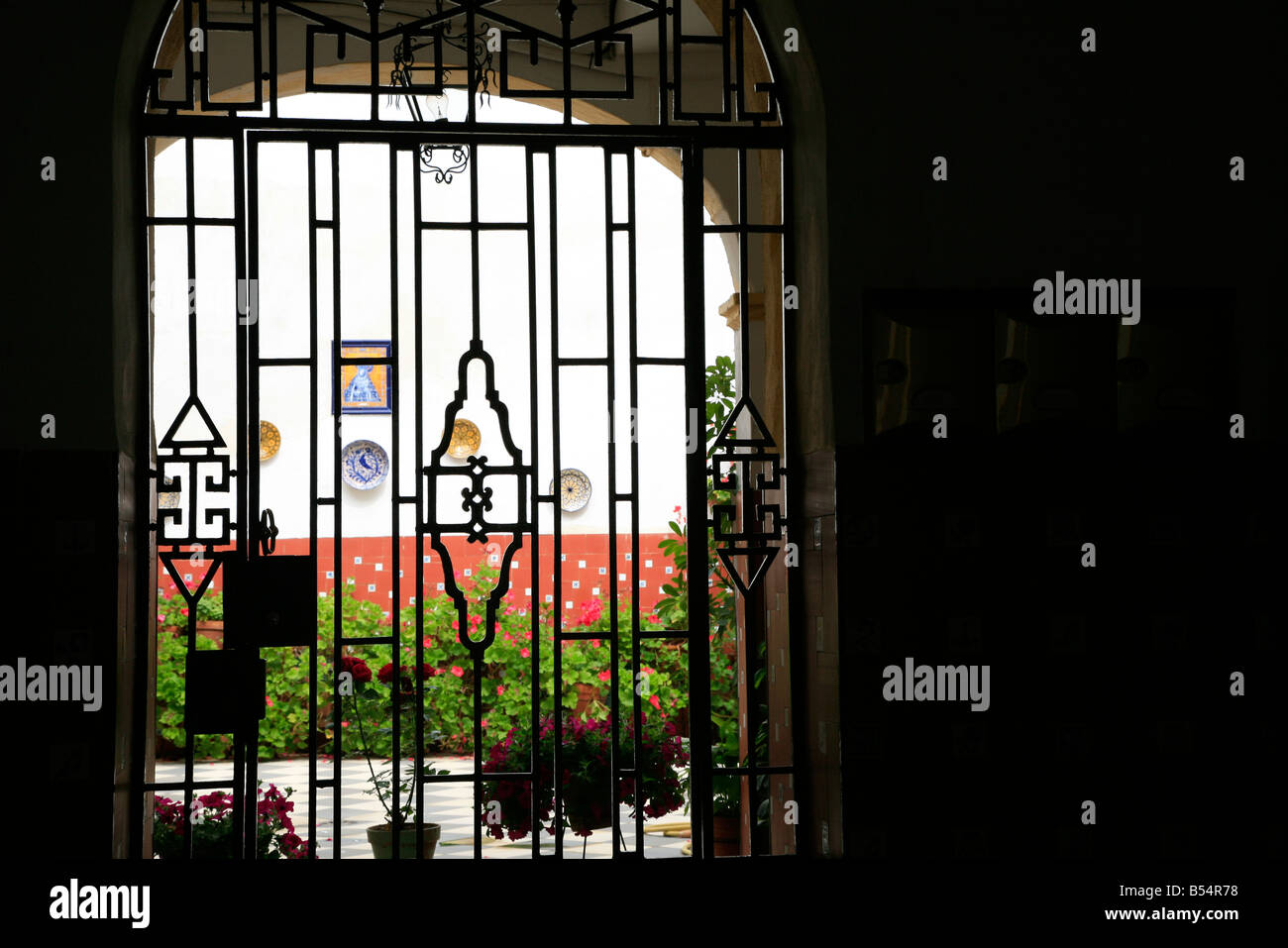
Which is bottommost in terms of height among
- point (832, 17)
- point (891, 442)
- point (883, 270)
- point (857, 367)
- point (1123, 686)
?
point (1123, 686)

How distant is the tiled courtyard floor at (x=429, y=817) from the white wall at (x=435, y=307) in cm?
218

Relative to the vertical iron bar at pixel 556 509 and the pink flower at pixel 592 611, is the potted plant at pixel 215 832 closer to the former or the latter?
the vertical iron bar at pixel 556 509

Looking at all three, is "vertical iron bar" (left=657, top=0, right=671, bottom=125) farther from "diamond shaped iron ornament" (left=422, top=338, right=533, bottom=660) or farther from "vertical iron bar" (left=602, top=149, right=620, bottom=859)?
"diamond shaped iron ornament" (left=422, top=338, right=533, bottom=660)

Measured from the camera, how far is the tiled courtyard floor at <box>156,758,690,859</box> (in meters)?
5.75

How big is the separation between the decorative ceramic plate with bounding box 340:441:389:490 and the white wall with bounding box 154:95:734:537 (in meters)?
0.09

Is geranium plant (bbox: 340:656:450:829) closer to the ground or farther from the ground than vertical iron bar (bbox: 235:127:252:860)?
closer to the ground

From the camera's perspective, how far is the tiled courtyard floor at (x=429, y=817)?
18.9 feet

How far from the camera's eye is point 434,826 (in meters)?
4.30

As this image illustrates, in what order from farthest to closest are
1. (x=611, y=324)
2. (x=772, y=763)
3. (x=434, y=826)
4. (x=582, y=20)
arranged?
(x=582, y=20) < (x=434, y=826) < (x=772, y=763) < (x=611, y=324)

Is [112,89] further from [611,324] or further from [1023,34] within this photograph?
[1023,34]

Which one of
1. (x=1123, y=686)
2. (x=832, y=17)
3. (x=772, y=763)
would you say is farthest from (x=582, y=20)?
(x=1123, y=686)

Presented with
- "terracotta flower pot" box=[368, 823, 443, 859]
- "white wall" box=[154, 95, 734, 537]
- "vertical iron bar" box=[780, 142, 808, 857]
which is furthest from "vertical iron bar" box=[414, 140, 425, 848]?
"white wall" box=[154, 95, 734, 537]

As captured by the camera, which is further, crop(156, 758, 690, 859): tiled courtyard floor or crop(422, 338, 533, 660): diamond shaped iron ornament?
crop(156, 758, 690, 859): tiled courtyard floor

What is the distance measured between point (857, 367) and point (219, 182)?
362 inches
